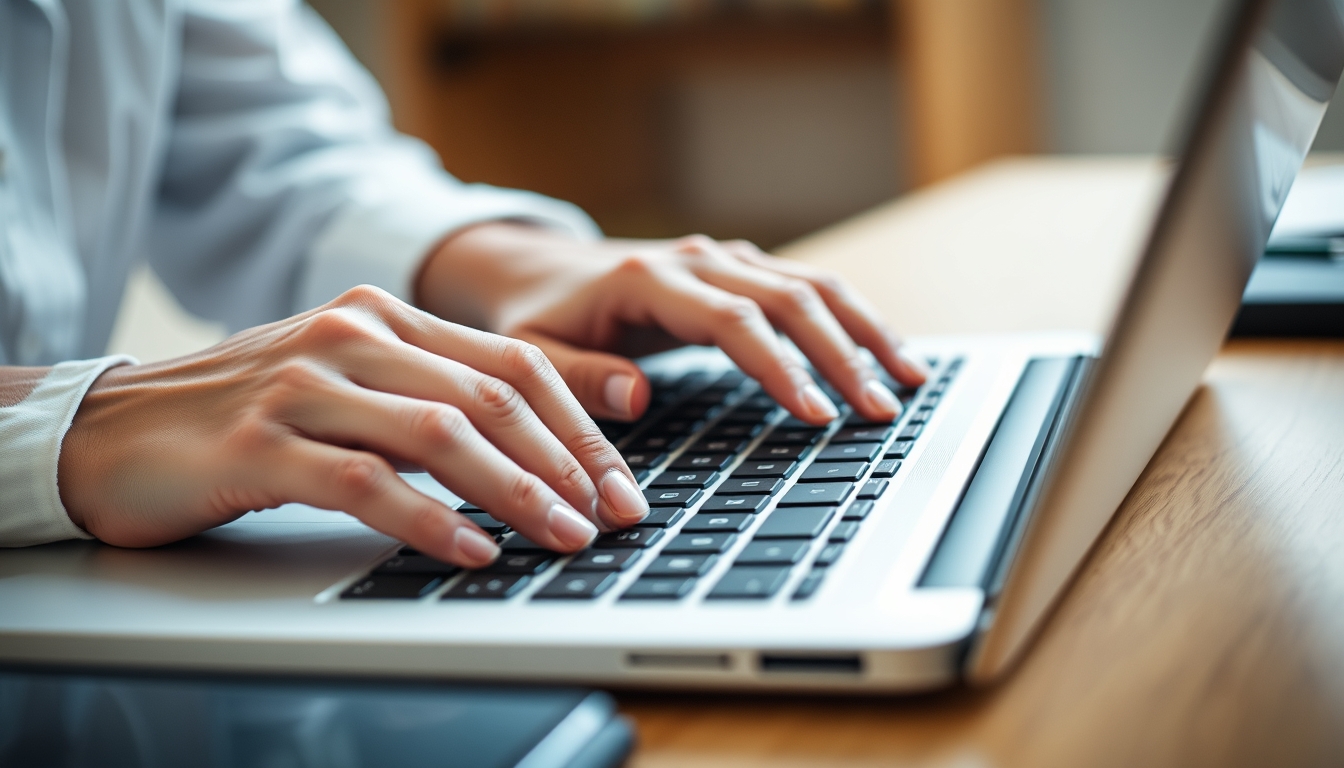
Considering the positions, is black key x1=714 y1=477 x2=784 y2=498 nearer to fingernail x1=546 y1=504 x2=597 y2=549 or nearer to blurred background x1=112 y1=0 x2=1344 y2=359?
fingernail x1=546 y1=504 x2=597 y2=549

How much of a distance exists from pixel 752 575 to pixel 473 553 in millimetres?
94

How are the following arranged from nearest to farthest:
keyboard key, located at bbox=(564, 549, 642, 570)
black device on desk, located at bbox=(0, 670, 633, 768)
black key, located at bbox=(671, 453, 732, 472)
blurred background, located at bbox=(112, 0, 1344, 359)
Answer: black device on desk, located at bbox=(0, 670, 633, 768)
keyboard key, located at bbox=(564, 549, 642, 570)
black key, located at bbox=(671, 453, 732, 472)
blurred background, located at bbox=(112, 0, 1344, 359)

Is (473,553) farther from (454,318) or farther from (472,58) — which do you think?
(472,58)

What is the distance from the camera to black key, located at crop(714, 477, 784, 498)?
0.43m

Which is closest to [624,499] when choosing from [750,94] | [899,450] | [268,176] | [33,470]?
[899,450]

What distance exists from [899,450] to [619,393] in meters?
0.15

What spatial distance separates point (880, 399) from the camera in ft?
1.74

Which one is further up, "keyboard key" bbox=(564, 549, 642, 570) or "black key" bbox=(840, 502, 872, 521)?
"black key" bbox=(840, 502, 872, 521)

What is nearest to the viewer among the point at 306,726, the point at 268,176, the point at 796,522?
the point at 306,726

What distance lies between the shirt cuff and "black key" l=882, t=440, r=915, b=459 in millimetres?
415

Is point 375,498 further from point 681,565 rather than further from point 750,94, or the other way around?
point 750,94

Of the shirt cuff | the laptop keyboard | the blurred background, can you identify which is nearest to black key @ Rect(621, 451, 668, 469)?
the laptop keyboard

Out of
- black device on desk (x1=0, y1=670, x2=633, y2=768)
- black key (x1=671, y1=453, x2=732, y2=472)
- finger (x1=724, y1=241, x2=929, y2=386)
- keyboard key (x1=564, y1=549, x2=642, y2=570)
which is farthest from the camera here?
finger (x1=724, y1=241, x2=929, y2=386)

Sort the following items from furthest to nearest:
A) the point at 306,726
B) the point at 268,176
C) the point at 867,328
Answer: the point at 268,176 → the point at 867,328 → the point at 306,726
